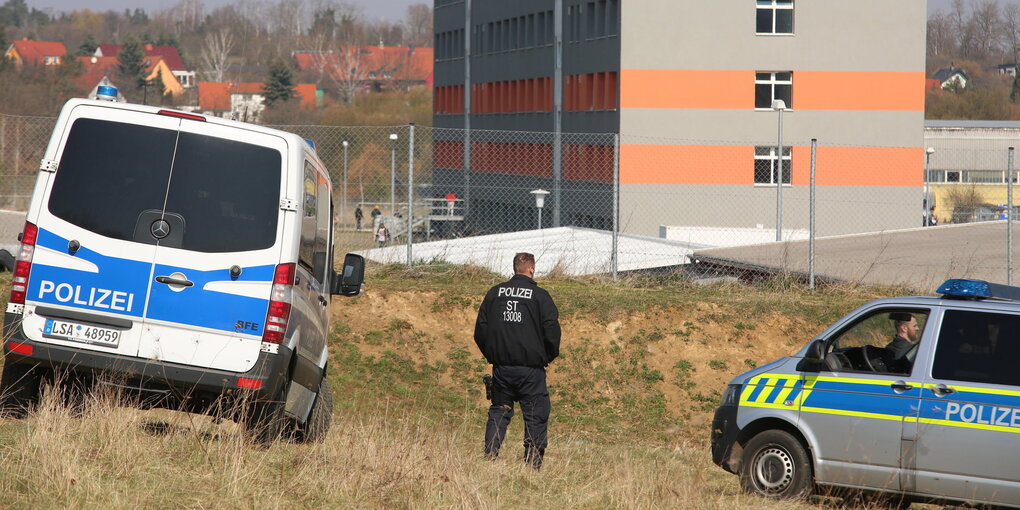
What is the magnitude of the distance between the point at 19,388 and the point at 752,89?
42372mm

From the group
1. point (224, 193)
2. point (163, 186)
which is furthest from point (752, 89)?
point (163, 186)

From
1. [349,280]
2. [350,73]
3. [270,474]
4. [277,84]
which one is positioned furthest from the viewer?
[350,73]

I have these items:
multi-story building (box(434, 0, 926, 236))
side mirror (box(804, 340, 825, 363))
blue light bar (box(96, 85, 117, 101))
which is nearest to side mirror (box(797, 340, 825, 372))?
side mirror (box(804, 340, 825, 363))

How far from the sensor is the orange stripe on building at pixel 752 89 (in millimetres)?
46781

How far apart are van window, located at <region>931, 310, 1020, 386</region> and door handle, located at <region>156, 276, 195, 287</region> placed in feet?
15.7

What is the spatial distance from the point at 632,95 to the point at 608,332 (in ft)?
106

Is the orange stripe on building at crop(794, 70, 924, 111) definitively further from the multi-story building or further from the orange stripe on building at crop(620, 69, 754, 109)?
the orange stripe on building at crop(620, 69, 754, 109)

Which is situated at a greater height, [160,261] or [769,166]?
[769,166]

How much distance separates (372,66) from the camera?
166 metres

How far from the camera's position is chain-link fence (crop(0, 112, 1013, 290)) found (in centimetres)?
2488

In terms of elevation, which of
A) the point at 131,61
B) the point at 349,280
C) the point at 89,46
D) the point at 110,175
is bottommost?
the point at 349,280

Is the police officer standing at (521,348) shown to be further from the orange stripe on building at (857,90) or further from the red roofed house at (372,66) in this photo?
the red roofed house at (372,66)

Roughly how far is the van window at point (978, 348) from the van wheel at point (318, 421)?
4347 millimetres

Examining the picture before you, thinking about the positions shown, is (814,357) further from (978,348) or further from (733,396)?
(978,348)
